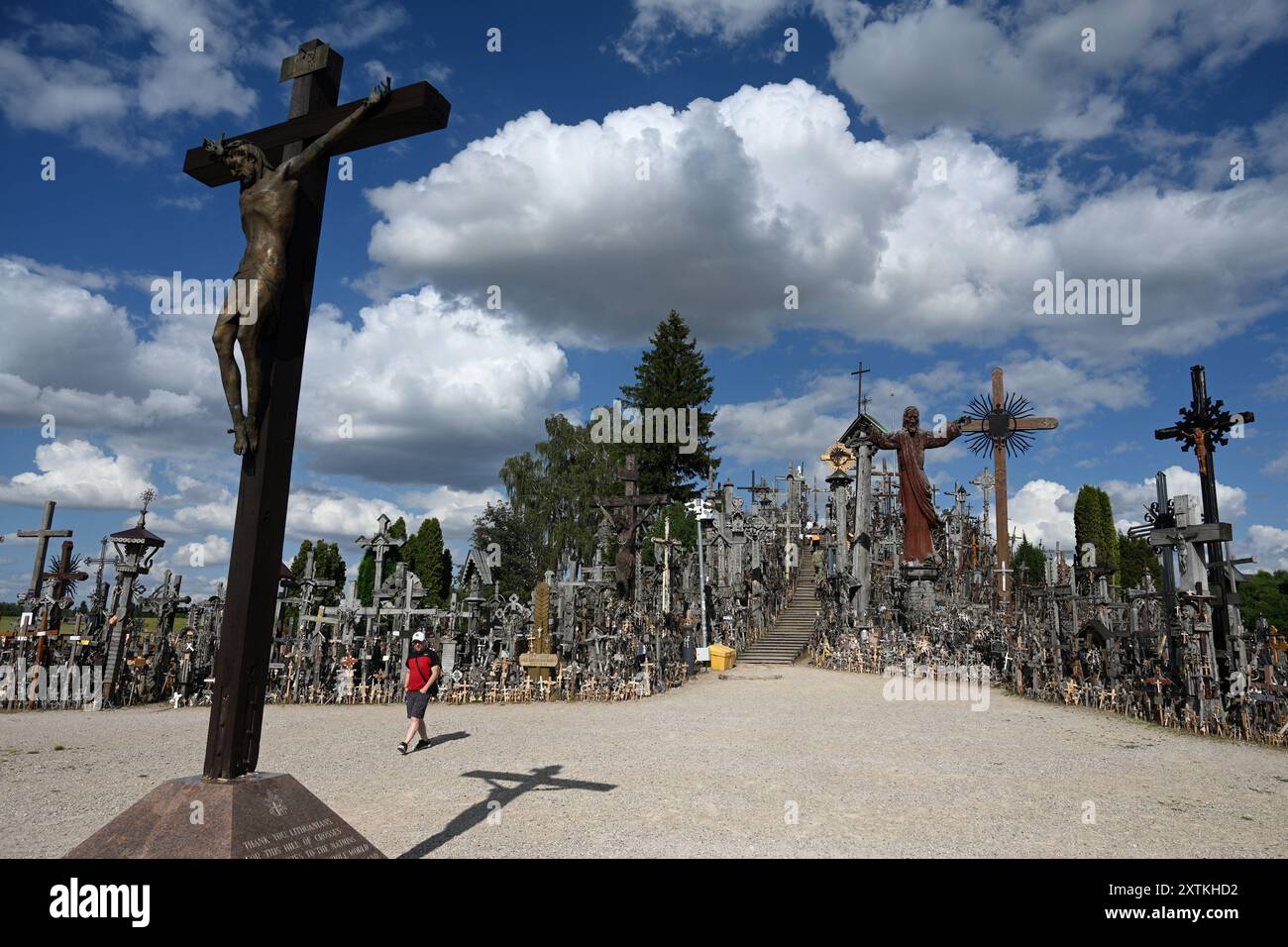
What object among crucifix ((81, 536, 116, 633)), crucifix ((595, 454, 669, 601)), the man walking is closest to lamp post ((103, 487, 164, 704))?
crucifix ((81, 536, 116, 633))

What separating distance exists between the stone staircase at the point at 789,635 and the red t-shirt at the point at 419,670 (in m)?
16.3

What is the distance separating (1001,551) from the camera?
Result: 30359mm

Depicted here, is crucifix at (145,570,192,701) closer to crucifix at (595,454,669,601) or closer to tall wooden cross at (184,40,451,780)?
crucifix at (595,454,669,601)

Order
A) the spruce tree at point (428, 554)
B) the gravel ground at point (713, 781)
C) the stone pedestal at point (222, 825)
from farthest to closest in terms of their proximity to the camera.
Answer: the spruce tree at point (428, 554)
the gravel ground at point (713, 781)
the stone pedestal at point (222, 825)

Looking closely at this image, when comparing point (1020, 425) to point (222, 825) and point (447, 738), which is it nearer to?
point (447, 738)

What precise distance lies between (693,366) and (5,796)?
48.9m

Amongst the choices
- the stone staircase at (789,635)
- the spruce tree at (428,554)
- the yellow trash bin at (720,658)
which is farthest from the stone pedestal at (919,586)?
the spruce tree at (428,554)

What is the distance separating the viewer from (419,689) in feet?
36.4

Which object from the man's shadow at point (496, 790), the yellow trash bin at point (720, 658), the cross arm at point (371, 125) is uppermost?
the cross arm at point (371, 125)

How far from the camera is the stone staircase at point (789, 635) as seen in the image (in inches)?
1055

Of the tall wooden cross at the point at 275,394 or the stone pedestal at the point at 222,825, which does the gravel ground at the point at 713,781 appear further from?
the tall wooden cross at the point at 275,394

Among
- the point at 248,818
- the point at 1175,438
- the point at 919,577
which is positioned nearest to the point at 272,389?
the point at 248,818

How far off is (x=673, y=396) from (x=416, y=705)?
43208 mm

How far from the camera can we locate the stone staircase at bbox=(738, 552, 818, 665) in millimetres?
26797
